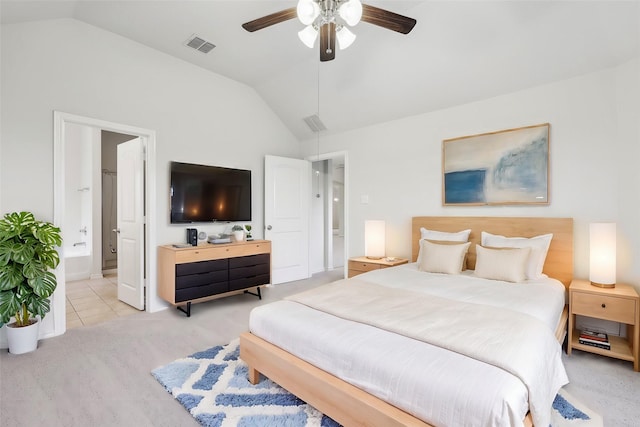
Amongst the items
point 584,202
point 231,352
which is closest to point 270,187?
point 231,352

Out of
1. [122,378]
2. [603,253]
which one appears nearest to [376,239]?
[603,253]

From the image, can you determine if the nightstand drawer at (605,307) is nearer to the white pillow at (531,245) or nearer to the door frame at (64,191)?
the white pillow at (531,245)

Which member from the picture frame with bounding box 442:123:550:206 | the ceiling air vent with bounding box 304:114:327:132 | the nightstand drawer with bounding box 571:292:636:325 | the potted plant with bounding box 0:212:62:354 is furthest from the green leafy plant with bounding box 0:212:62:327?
the nightstand drawer with bounding box 571:292:636:325

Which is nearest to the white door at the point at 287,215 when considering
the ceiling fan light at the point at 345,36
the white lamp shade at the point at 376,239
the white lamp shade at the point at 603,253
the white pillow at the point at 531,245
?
the white lamp shade at the point at 376,239

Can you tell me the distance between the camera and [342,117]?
14.8 ft

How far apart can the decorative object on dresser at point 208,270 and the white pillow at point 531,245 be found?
9.00ft

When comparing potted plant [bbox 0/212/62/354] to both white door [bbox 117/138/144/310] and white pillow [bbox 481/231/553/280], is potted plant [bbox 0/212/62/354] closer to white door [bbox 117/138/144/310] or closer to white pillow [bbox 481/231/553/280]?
white door [bbox 117/138/144/310]

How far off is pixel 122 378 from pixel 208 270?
1514mm

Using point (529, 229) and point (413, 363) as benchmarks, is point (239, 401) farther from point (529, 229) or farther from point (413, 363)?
point (529, 229)

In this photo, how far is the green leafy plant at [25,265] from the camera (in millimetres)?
2416

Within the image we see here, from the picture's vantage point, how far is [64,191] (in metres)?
3.16

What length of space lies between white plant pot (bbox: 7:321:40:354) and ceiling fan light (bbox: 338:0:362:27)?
3.44m

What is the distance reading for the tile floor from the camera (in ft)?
11.2

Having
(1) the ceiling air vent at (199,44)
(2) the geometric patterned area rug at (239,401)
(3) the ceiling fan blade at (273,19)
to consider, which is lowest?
(2) the geometric patterned area rug at (239,401)
